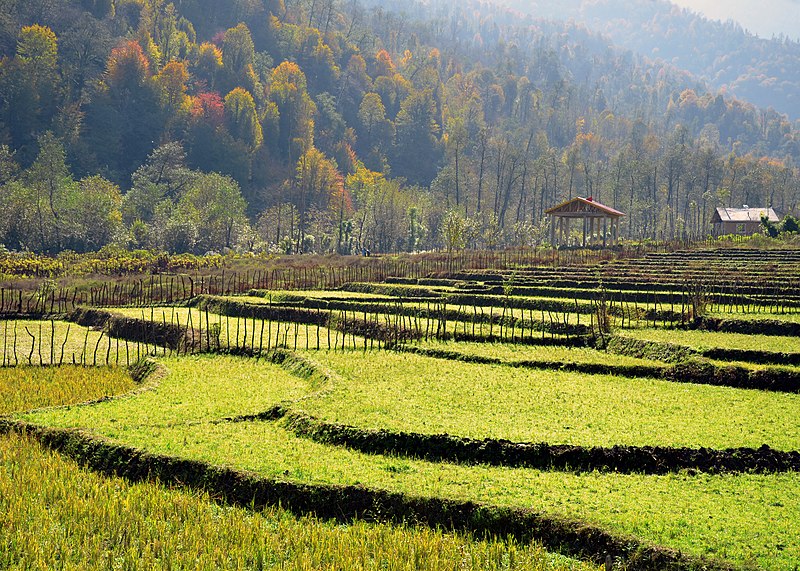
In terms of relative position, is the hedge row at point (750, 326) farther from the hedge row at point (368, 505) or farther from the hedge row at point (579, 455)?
the hedge row at point (368, 505)

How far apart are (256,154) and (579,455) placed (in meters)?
118

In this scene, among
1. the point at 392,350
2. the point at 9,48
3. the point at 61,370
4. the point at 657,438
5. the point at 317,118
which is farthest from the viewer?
the point at 317,118

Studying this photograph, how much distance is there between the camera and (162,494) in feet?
43.2

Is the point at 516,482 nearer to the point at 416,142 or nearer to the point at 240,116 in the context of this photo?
the point at 240,116

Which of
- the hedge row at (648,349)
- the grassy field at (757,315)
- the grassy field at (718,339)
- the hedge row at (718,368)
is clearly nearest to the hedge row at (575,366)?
the hedge row at (718,368)

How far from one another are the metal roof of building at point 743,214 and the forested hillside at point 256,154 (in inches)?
191

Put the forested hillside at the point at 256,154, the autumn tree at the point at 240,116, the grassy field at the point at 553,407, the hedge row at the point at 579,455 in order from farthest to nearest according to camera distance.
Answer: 1. the autumn tree at the point at 240,116
2. the forested hillside at the point at 256,154
3. the grassy field at the point at 553,407
4. the hedge row at the point at 579,455

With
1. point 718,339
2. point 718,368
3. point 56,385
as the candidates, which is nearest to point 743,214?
point 718,339

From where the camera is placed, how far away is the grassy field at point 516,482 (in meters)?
11.0

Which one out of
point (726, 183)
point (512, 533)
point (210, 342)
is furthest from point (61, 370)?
point (726, 183)

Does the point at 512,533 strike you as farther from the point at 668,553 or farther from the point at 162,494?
the point at 162,494

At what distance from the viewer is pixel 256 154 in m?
128

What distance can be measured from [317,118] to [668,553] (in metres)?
145

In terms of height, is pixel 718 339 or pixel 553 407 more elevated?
pixel 718 339
